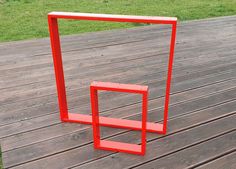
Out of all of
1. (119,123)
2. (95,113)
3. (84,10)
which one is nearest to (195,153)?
(119,123)

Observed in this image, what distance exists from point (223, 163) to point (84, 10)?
4.68 metres

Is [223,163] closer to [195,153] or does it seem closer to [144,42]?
[195,153]

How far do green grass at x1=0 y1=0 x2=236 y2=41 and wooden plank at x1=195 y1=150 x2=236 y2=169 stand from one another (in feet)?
11.1

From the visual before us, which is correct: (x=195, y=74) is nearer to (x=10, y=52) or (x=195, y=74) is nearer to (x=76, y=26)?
(x=10, y=52)

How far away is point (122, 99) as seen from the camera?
261cm

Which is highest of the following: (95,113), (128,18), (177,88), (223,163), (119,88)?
(128,18)

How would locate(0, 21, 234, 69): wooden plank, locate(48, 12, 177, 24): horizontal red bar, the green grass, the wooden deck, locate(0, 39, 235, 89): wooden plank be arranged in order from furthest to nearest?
the green grass, locate(0, 21, 234, 69): wooden plank, locate(0, 39, 235, 89): wooden plank, the wooden deck, locate(48, 12, 177, 24): horizontal red bar

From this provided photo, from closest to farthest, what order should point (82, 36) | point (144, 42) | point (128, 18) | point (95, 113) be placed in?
1. point (128, 18)
2. point (95, 113)
3. point (144, 42)
4. point (82, 36)

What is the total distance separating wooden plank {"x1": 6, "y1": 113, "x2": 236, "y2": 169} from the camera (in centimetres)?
186

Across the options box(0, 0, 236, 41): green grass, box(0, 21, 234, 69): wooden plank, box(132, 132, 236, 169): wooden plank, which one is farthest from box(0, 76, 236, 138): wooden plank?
box(0, 0, 236, 41): green grass

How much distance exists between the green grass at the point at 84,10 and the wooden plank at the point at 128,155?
117 inches

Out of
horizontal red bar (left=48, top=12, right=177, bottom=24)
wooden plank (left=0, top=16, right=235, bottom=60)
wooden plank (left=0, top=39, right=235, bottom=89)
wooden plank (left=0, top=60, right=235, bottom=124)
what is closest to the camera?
horizontal red bar (left=48, top=12, right=177, bottom=24)

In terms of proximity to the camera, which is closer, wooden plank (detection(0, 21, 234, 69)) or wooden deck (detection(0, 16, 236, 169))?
wooden deck (detection(0, 16, 236, 169))

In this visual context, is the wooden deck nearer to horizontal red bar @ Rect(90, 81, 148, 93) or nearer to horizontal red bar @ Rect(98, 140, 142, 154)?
horizontal red bar @ Rect(98, 140, 142, 154)
